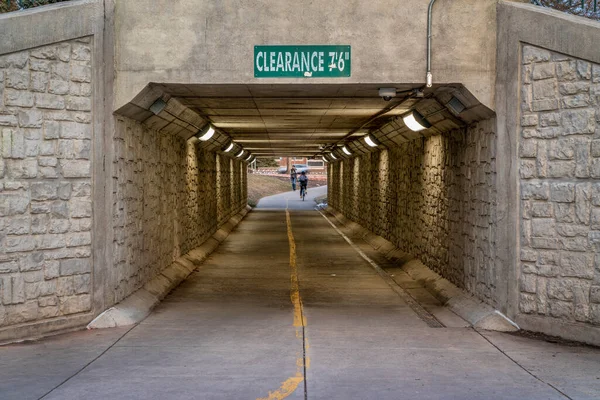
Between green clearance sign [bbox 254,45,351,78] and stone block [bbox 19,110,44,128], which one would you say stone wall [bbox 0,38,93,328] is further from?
green clearance sign [bbox 254,45,351,78]

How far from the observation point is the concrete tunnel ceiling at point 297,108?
1065cm

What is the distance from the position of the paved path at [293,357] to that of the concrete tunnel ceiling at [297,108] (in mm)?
3281

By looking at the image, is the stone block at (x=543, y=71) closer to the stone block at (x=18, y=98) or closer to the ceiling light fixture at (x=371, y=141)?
the stone block at (x=18, y=98)

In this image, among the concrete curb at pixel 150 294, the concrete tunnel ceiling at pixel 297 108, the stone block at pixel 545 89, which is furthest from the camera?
the concrete tunnel ceiling at pixel 297 108

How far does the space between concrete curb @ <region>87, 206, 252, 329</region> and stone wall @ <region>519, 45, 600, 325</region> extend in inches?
221

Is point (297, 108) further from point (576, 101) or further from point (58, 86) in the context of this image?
point (576, 101)

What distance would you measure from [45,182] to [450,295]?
680 centimetres

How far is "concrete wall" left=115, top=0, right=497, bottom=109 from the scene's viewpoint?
10.1 m

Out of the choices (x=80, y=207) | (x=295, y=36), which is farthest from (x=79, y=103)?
(x=295, y=36)

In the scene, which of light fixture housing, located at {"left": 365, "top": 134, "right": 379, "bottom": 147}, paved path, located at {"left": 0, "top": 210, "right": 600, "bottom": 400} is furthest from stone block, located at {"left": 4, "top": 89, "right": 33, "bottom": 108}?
light fixture housing, located at {"left": 365, "top": 134, "right": 379, "bottom": 147}

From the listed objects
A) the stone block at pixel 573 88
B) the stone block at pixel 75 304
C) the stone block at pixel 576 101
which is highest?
the stone block at pixel 573 88

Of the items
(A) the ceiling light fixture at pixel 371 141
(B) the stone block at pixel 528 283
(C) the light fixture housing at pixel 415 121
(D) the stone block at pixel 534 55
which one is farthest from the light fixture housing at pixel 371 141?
(B) the stone block at pixel 528 283

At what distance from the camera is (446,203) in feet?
43.4

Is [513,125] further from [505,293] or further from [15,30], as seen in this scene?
[15,30]
